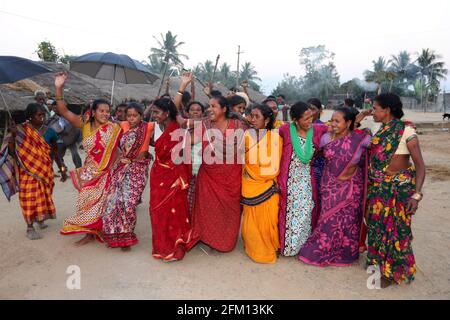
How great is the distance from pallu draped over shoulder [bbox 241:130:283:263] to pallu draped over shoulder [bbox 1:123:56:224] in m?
2.56

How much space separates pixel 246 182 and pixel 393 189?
4.69 ft

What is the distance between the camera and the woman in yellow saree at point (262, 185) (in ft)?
12.2

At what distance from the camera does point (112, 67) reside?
19.6ft

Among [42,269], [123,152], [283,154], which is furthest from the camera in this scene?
[123,152]

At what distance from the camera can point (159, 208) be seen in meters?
3.72

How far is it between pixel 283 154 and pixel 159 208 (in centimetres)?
142

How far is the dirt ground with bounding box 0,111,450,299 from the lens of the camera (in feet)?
10.1

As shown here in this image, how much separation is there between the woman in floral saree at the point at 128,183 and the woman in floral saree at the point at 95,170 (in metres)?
0.14

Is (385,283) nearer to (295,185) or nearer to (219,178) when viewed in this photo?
(295,185)

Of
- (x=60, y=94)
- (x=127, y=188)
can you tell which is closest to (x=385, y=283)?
(x=127, y=188)

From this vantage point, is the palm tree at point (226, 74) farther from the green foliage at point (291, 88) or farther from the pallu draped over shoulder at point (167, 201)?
the pallu draped over shoulder at point (167, 201)

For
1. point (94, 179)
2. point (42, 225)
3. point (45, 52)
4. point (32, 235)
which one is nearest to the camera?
point (94, 179)
